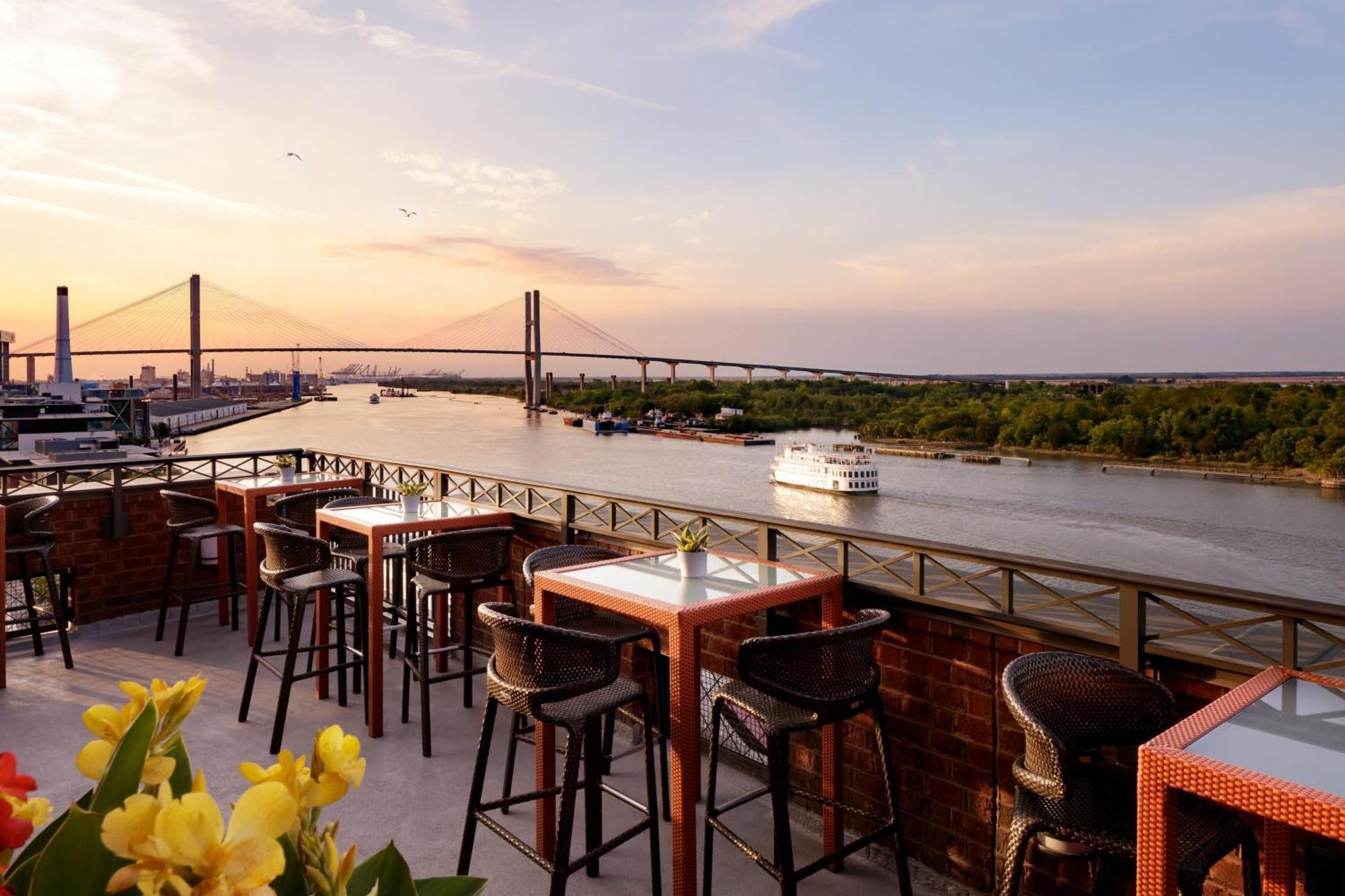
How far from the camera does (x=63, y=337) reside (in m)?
36.4

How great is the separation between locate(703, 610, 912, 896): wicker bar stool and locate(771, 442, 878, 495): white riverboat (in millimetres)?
36140

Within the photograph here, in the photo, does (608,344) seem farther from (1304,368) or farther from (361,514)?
(361,514)

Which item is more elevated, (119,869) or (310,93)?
(310,93)

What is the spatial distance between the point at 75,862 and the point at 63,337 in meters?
44.3

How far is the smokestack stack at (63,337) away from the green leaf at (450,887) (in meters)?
39.0

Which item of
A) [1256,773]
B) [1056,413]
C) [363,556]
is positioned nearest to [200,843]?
[1256,773]

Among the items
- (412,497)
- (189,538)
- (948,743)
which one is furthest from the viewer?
(189,538)

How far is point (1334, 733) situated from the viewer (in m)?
1.71

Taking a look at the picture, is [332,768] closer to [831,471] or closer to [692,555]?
[692,555]

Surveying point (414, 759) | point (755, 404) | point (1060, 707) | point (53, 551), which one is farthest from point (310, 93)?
point (755, 404)

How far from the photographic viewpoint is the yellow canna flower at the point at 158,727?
20.7 inches

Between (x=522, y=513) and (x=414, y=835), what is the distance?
1.92 meters

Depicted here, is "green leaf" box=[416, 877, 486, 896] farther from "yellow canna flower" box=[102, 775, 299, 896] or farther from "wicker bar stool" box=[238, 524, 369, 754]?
"wicker bar stool" box=[238, 524, 369, 754]

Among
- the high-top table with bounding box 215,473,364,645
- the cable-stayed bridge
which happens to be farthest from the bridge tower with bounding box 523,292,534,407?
the high-top table with bounding box 215,473,364,645
